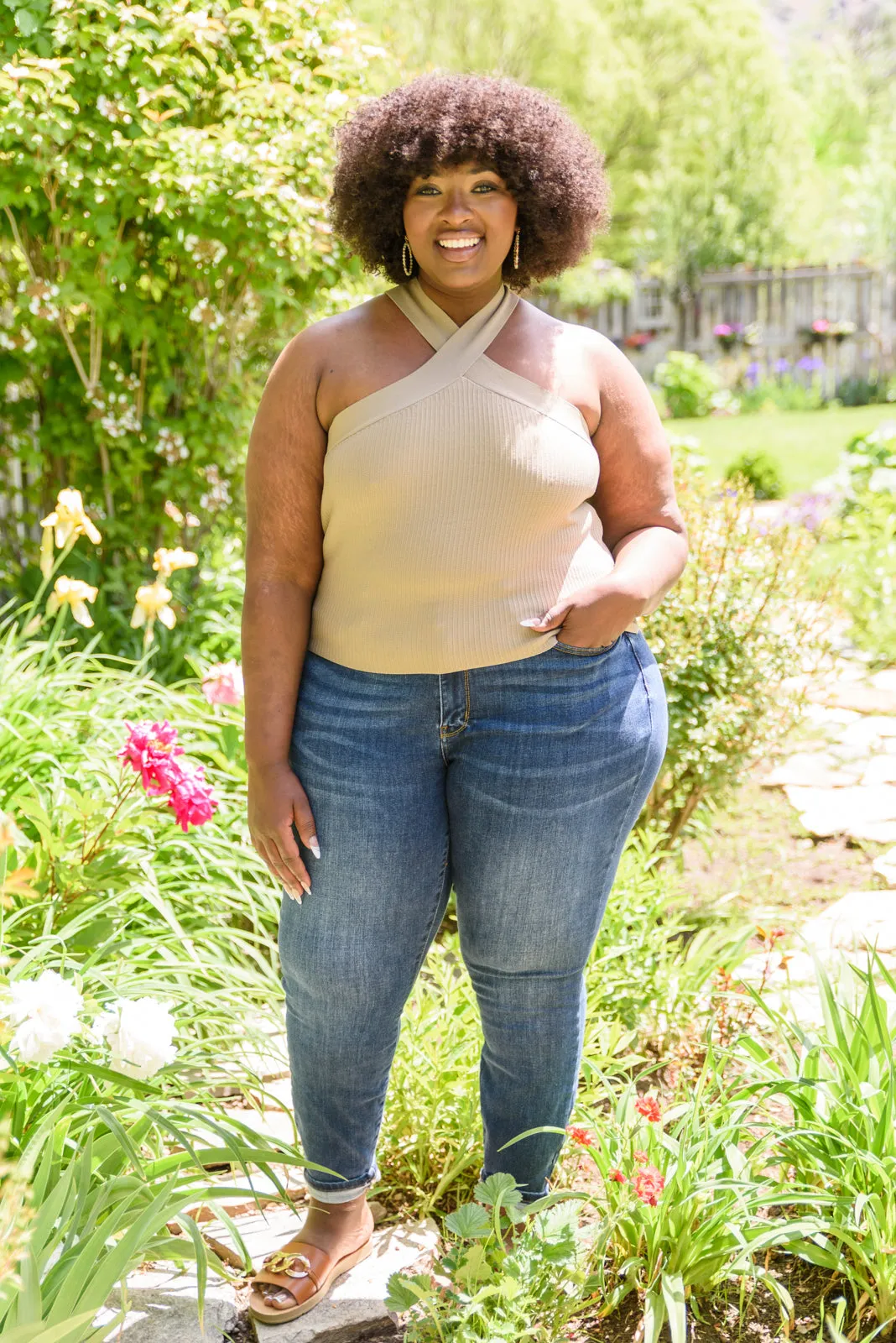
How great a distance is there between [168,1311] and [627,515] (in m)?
1.34

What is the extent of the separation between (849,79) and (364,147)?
45667 millimetres

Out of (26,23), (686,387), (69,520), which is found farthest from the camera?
(686,387)

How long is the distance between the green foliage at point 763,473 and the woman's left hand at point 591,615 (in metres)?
6.99

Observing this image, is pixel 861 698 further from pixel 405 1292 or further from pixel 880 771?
pixel 405 1292

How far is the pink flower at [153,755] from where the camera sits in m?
2.18

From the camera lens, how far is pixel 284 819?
1718 mm

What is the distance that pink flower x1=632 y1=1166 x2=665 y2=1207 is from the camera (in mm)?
1721

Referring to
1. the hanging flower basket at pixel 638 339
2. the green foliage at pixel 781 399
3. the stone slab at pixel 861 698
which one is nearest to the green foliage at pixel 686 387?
the green foliage at pixel 781 399

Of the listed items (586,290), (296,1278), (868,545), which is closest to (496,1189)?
(296,1278)

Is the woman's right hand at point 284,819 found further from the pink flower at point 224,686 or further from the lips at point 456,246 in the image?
the pink flower at point 224,686

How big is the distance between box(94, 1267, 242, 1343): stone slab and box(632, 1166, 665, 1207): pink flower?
63 centimetres

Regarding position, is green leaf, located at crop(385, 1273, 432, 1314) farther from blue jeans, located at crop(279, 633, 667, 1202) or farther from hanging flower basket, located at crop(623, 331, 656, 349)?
hanging flower basket, located at crop(623, 331, 656, 349)

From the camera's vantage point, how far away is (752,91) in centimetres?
2041

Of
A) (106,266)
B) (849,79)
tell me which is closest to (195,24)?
(106,266)
